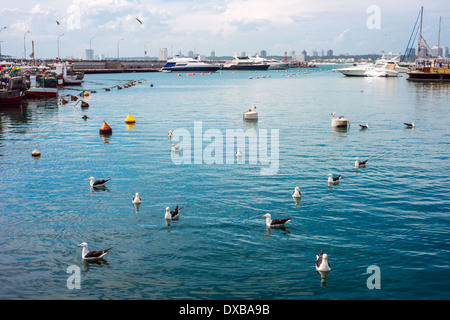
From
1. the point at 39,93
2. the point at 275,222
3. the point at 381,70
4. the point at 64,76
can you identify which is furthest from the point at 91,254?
the point at 381,70

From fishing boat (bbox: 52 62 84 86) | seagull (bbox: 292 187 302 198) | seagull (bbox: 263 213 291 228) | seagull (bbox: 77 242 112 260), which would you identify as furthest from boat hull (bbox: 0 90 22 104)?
seagull (bbox: 263 213 291 228)

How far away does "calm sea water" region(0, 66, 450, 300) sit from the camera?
17.2 m

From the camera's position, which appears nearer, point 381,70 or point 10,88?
point 10,88

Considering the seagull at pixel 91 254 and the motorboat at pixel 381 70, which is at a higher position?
the motorboat at pixel 381 70

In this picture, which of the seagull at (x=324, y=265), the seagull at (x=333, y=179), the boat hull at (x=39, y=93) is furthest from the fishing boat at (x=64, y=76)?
the seagull at (x=324, y=265)

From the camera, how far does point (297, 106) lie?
82.1 m

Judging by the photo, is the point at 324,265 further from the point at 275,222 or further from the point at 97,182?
the point at 97,182

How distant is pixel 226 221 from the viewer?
23.6 m

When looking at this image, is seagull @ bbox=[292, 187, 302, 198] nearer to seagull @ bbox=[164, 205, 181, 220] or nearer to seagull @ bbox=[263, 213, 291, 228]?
seagull @ bbox=[263, 213, 291, 228]

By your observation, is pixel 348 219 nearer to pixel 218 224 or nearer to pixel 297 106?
pixel 218 224

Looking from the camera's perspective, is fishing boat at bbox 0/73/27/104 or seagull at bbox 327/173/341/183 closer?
seagull at bbox 327/173/341/183

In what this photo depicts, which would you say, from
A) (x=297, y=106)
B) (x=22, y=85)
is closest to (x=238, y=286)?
Answer: (x=297, y=106)

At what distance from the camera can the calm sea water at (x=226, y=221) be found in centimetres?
1722

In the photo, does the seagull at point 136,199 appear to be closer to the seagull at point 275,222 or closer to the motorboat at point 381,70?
the seagull at point 275,222
